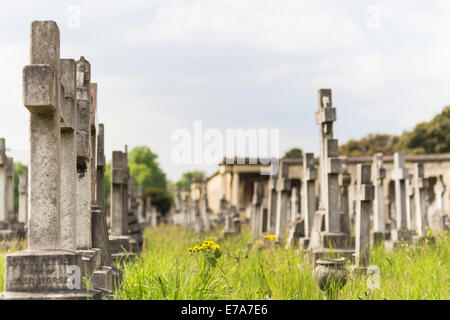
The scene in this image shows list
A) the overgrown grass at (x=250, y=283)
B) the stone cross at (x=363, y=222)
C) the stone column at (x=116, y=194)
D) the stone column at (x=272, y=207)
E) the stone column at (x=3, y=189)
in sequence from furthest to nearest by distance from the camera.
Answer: the stone column at (x=272, y=207) < the stone column at (x=3, y=189) < the stone column at (x=116, y=194) < the stone cross at (x=363, y=222) < the overgrown grass at (x=250, y=283)

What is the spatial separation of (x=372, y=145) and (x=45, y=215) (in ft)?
163

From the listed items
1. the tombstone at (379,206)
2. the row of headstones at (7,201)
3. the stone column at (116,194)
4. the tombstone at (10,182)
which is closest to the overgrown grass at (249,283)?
the stone column at (116,194)

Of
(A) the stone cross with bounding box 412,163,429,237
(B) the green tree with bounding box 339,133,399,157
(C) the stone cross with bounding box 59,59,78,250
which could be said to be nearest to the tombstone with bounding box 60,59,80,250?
(C) the stone cross with bounding box 59,59,78,250

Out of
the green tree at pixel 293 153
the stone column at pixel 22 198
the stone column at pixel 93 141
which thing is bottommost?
the stone column at pixel 22 198

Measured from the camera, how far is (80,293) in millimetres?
4262

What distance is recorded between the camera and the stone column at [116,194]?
1084 centimetres

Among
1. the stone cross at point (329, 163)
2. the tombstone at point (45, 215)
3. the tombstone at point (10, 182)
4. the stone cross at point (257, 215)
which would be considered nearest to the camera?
the tombstone at point (45, 215)

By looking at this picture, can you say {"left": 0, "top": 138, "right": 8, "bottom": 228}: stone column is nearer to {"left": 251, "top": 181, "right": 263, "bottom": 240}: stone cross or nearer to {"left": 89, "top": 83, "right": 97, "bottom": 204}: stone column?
{"left": 89, "top": 83, "right": 97, "bottom": 204}: stone column

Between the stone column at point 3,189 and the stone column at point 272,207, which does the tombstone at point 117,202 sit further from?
the stone column at point 272,207

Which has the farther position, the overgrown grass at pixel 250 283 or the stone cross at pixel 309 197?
the stone cross at pixel 309 197

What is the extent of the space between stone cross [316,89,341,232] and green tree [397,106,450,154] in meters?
34.9

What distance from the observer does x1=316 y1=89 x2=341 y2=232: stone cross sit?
1019 centimetres

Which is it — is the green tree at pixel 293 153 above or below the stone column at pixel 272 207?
above
